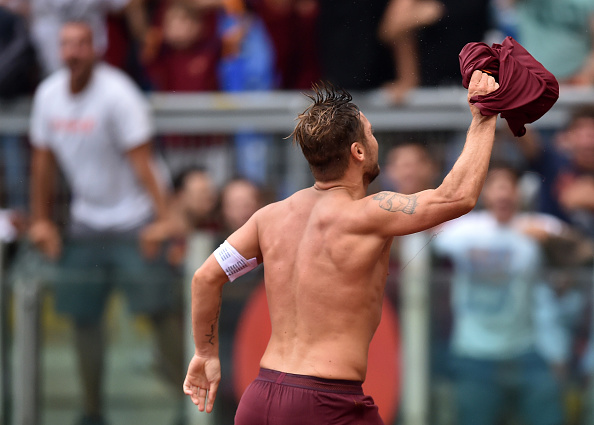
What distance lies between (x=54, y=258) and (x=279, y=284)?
3.77 metres

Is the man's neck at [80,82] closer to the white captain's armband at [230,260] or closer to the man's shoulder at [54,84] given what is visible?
the man's shoulder at [54,84]

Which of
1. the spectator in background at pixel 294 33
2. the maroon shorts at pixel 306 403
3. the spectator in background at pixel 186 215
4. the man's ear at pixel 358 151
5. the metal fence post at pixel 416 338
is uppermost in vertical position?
the spectator in background at pixel 294 33

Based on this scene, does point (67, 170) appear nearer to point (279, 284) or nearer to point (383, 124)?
point (383, 124)

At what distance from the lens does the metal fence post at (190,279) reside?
23.2 feet

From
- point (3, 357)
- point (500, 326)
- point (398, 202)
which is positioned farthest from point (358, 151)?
point (3, 357)

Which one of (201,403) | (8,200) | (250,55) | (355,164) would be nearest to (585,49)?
(250,55)

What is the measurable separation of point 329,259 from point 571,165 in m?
3.38

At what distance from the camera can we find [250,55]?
7238 mm

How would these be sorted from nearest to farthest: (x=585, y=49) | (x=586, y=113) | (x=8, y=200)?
(x=585, y=49) < (x=586, y=113) < (x=8, y=200)

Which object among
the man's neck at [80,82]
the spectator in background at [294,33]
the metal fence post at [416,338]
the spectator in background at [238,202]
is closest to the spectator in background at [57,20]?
the man's neck at [80,82]

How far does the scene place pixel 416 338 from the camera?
7121 mm

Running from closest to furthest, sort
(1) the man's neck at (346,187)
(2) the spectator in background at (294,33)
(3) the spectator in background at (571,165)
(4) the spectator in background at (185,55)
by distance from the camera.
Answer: (1) the man's neck at (346,187) → (2) the spectator in background at (294,33) → (3) the spectator in background at (571,165) → (4) the spectator in background at (185,55)

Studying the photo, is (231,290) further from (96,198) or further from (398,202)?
(398,202)

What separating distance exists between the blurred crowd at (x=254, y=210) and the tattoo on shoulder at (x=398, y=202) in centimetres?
254
